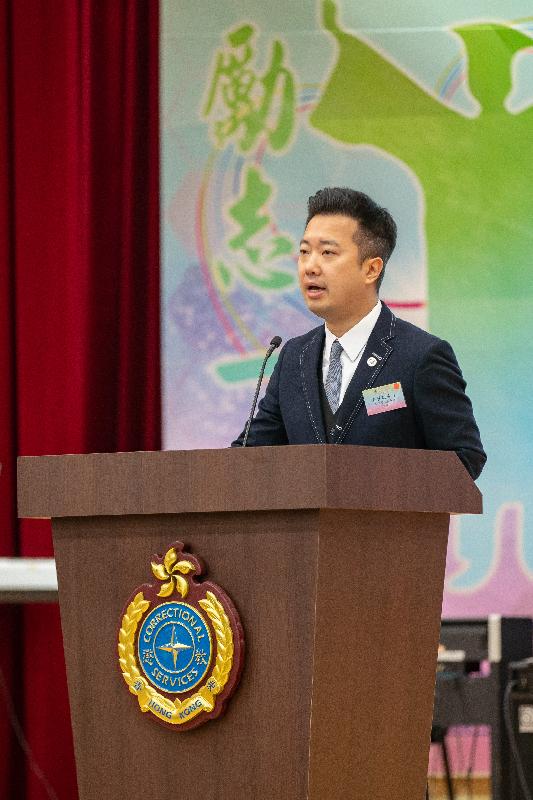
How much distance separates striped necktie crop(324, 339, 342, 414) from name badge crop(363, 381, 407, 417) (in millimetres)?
144

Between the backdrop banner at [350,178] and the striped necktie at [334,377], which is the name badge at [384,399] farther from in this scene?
the backdrop banner at [350,178]

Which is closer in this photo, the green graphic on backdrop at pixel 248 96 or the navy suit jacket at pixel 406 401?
the navy suit jacket at pixel 406 401

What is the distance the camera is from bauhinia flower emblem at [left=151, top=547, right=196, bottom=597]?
1.75 meters

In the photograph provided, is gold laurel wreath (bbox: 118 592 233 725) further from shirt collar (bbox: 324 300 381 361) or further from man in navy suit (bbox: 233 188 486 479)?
shirt collar (bbox: 324 300 381 361)

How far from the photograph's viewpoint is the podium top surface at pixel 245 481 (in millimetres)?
1676

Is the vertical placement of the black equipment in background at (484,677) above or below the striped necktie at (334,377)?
below

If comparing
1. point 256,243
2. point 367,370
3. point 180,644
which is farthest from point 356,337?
point 256,243

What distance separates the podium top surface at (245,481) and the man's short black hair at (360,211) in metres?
0.63

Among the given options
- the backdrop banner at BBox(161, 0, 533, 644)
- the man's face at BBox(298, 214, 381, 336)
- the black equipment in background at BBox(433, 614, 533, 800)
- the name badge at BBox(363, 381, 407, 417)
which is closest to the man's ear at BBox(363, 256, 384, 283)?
the man's face at BBox(298, 214, 381, 336)

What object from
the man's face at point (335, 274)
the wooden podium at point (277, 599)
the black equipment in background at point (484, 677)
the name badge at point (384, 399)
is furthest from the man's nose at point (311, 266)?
the black equipment in background at point (484, 677)

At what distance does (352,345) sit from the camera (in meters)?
2.35

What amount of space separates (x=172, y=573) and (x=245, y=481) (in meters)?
0.17

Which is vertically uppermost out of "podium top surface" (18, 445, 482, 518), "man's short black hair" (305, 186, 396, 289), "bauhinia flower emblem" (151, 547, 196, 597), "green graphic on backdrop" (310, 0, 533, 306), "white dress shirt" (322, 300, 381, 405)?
"green graphic on backdrop" (310, 0, 533, 306)

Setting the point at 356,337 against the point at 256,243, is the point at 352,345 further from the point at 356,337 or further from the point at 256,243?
the point at 256,243
